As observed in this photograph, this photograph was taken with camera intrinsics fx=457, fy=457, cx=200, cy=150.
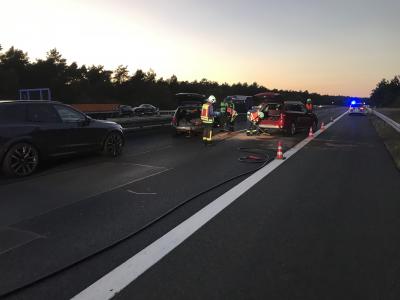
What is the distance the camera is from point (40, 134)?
10195 mm

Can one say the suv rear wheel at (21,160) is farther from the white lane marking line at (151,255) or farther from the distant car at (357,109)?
the distant car at (357,109)

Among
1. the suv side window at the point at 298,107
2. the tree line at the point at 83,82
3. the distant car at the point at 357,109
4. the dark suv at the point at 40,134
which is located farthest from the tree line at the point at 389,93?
the dark suv at the point at 40,134

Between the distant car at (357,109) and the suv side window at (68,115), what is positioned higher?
the suv side window at (68,115)

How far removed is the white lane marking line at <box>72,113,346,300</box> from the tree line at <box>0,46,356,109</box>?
185 ft

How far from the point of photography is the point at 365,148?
16.4 metres

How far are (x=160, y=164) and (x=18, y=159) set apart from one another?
3.36 m

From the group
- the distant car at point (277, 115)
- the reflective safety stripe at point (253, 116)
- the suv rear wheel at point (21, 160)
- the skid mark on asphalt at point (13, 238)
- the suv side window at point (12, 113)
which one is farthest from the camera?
the reflective safety stripe at point (253, 116)

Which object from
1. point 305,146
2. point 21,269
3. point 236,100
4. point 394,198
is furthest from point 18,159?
point 236,100

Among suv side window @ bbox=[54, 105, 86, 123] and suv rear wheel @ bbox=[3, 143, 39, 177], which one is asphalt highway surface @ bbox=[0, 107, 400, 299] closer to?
suv rear wheel @ bbox=[3, 143, 39, 177]

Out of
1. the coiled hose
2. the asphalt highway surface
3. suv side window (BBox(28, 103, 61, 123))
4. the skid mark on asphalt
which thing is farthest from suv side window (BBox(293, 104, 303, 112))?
the skid mark on asphalt

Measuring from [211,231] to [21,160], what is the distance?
5534 millimetres

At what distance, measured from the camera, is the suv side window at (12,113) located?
9.70 metres

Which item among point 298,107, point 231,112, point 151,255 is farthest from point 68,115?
point 298,107

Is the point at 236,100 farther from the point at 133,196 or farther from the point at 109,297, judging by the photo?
the point at 109,297
